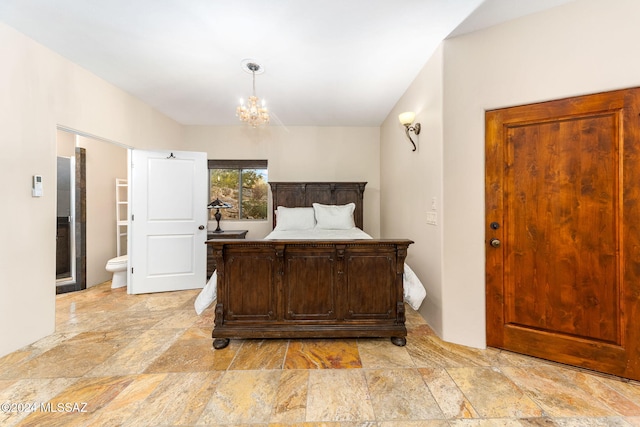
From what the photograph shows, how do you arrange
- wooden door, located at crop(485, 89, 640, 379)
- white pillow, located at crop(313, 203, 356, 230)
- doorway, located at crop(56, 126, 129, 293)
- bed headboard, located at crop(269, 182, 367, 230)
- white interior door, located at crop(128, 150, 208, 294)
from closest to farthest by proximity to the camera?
wooden door, located at crop(485, 89, 640, 379), white interior door, located at crop(128, 150, 208, 294), doorway, located at crop(56, 126, 129, 293), white pillow, located at crop(313, 203, 356, 230), bed headboard, located at crop(269, 182, 367, 230)

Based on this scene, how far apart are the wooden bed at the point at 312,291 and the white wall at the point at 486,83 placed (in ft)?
1.71

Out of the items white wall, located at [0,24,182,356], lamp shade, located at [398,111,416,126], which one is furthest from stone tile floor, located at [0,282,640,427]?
lamp shade, located at [398,111,416,126]

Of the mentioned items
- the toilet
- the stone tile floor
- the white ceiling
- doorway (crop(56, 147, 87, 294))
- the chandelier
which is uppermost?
the white ceiling

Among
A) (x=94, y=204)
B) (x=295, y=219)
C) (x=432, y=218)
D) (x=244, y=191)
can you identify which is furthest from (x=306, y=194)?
(x=94, y=204)

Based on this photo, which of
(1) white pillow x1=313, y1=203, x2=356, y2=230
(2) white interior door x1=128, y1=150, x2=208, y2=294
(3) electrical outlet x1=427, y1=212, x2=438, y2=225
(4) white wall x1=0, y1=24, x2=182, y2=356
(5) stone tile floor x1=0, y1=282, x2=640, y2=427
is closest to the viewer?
(5) stone tile floor x1=0, y1=282, x2=640, y2=427

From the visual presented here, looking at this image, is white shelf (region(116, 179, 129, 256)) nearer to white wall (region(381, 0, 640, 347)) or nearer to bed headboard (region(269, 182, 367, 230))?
bed headboard (region(269, 182, 367, 230))

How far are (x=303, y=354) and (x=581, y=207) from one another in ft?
7.67

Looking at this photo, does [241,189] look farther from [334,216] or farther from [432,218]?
[432,218]

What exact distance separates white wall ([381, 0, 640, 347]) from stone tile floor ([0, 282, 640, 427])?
0.50m

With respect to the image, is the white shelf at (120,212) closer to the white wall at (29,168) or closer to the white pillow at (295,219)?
the white wall at (29,168)

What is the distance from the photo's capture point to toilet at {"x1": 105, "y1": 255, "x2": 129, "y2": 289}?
3.70 m

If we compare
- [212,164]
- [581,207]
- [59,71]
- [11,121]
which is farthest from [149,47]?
[581,207]

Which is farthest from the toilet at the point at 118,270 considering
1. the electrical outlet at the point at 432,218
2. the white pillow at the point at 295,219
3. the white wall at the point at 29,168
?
the electrical outlet at the point at 432,218

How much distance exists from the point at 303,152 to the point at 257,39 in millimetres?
2475
